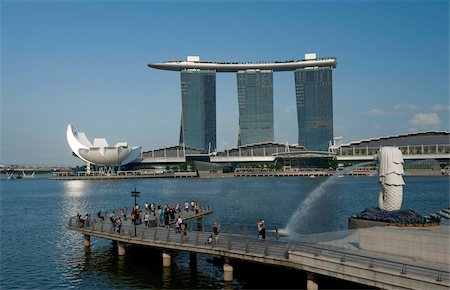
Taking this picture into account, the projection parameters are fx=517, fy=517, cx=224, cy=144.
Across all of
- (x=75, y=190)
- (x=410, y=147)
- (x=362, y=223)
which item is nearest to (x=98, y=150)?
(x=75, y=190)

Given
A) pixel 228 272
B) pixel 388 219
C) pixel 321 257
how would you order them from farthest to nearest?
pixel 388 219 → pixel 228 272 → pixel 321 257

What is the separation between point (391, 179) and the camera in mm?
22672

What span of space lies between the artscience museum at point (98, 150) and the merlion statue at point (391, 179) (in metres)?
119

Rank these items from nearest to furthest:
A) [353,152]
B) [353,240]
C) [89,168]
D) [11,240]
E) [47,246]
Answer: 1. [353,240]
2. [47,246]
3. [11,240]
4. [89,168]
5. [353,152]

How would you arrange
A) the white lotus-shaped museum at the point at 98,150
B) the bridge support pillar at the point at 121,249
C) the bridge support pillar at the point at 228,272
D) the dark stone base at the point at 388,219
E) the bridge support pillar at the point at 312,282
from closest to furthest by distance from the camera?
the bridge support pillar at the point at 312,282
the dark stone base at the point at 388,219
the bridge support pillar at the point at 228,272
the bridge support pillar at the point at 121,249
the white lotus-shaped museum at the point at 98,150

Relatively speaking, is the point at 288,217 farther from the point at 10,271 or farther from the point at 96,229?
the point at 10,271

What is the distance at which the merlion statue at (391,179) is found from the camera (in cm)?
2266

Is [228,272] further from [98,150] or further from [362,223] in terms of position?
[98,150]

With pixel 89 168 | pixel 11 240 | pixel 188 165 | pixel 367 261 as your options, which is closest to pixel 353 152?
pixel 188 165

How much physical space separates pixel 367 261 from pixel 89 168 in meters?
137

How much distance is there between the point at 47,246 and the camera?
30.1 m

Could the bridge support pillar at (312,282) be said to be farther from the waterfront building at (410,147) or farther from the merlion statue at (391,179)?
the waterfront building at (410,147)

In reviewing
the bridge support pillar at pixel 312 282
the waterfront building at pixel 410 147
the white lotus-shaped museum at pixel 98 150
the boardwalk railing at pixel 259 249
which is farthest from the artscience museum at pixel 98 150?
the bridge support pillar at pixel 312 282

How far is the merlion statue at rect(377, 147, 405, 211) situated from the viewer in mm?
22656
